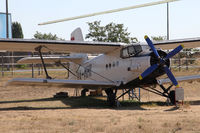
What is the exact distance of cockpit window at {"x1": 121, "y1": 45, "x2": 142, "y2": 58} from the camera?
47.4 ft

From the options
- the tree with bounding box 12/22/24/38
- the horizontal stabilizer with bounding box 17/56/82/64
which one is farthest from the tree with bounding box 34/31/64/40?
the horizontal stabilizer with bounding box 17/56/82/64

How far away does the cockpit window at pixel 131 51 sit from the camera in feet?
47.4

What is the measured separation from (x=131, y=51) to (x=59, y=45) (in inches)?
146

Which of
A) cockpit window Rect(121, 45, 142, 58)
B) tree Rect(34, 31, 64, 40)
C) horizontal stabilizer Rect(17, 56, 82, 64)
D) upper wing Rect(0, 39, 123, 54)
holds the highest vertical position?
tree Rect(34, 31, 64, 40)

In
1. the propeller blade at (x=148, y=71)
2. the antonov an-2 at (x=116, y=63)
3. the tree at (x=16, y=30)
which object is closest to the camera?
the propeller blade at (x=148, y=71)

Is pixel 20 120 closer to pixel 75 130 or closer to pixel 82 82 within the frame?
pixel 75 130

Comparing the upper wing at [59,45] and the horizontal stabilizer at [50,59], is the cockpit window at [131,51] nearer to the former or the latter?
the upper wing at [59,45]

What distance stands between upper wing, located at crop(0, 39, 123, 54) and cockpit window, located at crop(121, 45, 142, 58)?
0.50m

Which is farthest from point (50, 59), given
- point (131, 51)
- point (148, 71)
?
point (148, 71)

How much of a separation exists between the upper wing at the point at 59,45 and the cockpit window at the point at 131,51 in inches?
19.8

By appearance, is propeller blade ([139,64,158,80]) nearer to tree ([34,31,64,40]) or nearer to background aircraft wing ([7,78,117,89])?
background aircraft wing ([7,78,117,89])

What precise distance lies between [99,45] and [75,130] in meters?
8.07

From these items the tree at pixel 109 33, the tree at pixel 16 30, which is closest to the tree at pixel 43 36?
the tree at pixel 16 30

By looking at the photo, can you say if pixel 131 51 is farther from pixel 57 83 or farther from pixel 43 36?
pixel 43 36
